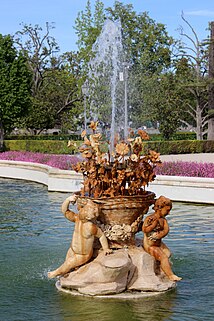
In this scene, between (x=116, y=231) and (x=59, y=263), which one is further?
(x=59, y=263)

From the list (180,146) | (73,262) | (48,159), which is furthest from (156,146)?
(73,262)

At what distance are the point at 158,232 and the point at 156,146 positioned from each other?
22742mm

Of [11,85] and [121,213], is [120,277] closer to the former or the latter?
[121,213]

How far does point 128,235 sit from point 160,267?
1.74 ft

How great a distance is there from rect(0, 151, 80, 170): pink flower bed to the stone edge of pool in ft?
1.62

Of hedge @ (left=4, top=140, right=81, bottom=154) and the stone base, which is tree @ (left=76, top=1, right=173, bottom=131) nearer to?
hedge @ (left=4, top=140, right=81, bottom=154)

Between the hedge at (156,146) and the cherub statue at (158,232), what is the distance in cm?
2191

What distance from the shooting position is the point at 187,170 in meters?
16.7

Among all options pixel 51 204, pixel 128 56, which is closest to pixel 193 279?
pixel 51 204

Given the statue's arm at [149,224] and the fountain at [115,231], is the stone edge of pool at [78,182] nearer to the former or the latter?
the fountain at [115,231]

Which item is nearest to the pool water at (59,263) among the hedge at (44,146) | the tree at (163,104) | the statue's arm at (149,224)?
the statue's arm at (149,224)

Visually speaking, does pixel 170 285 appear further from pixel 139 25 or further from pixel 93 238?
pixel 139 25

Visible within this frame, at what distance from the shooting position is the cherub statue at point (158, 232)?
23.6 ft

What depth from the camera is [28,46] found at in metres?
49.3
